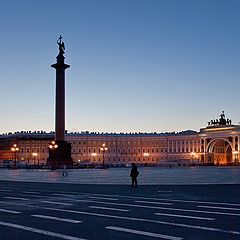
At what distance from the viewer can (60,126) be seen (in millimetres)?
68000

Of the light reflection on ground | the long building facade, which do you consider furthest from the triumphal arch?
the light reflection on ground

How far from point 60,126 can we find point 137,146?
106188mm

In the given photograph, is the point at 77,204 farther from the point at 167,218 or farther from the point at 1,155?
the point at 1,155

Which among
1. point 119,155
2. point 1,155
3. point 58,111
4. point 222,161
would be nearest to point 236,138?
point 222,161

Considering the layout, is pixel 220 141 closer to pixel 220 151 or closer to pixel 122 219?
pixel 220 151

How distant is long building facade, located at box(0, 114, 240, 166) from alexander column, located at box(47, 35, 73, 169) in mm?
91620

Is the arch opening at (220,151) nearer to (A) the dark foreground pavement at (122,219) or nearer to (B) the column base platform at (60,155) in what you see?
(B) the column base platform at (60,155)

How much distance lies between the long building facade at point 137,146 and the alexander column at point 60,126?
301 feet

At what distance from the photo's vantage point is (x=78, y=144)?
551 feet

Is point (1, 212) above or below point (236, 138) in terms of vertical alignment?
below

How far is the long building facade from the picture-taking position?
534 feet

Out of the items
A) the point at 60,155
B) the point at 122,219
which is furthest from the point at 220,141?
the point at 122,219

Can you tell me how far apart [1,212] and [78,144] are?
506 ft

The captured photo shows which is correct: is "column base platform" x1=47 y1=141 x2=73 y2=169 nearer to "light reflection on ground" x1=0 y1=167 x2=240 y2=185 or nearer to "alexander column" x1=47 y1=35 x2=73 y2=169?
"alexander column" x1=47 y1=35 x2=73 y2=169
